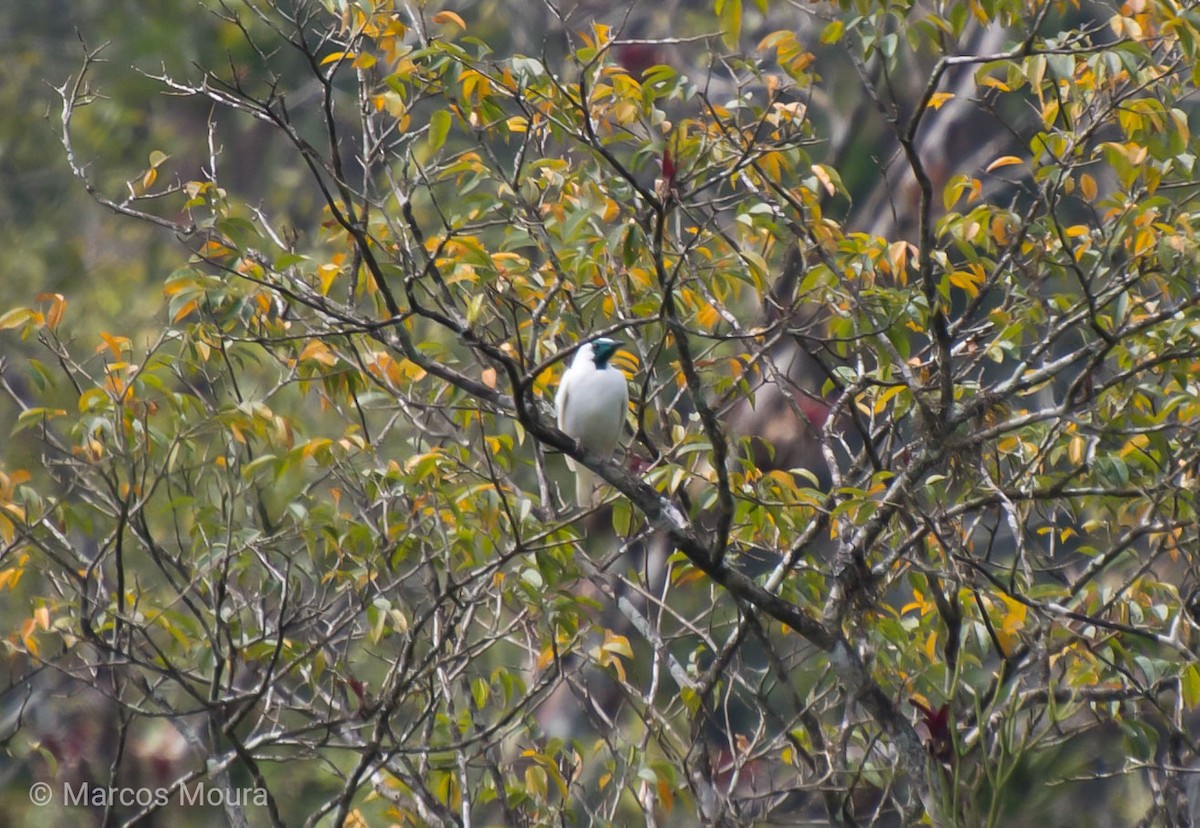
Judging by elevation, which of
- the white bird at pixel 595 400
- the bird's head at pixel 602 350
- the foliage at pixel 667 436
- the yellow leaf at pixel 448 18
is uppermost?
the yellow leaf at pixel 448 18

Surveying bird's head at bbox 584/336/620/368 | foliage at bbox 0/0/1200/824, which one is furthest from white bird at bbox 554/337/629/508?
foliage at bbox 0/0/1200/824

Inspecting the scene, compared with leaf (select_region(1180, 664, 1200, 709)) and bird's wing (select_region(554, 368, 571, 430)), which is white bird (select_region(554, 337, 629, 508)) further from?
leaf (select_region(1180, 664, 1200, 709))

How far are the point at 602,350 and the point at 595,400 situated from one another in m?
0.21

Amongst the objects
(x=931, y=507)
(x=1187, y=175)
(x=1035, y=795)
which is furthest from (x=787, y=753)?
(x=1187, y=175)

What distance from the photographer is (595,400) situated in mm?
5551

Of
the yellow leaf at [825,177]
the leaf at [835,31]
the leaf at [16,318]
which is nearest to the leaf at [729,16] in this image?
the leaf at [835,31]

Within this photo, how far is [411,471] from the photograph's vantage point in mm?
4570

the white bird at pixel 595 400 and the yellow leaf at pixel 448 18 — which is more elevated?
the yellow leaf at pixel 448 18

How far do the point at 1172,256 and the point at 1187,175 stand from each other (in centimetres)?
49

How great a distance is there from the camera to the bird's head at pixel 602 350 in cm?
557

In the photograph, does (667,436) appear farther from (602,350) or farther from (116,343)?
(116,343)

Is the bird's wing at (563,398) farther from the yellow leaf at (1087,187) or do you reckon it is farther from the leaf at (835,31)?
the leaf at (835,31)

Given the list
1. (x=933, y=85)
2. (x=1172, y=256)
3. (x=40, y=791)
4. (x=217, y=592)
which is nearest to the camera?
(x=933, y=85)

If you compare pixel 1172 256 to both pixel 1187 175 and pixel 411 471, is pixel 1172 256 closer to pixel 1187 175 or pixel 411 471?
pixel 1187 175
